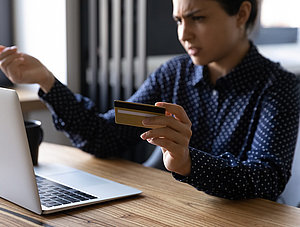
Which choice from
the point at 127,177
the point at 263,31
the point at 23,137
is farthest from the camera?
the point at 263,31

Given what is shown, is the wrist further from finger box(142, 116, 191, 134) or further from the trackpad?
the trackpad

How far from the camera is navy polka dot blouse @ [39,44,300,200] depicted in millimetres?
1320

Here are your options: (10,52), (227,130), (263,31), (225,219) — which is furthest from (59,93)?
(263,31)

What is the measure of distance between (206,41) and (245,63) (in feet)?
0.54

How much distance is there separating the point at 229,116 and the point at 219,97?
0.23 feet

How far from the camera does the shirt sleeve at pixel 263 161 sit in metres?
1.15

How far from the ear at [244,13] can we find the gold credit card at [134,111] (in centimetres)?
68

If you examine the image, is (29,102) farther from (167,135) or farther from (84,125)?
(167,135)

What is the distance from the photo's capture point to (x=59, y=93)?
154cm

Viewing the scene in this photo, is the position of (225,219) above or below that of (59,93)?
below

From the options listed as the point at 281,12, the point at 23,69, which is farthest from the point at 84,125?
the point at 281,12

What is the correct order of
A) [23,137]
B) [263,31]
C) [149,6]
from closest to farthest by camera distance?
[23,137] < [149,6] < [263,31]

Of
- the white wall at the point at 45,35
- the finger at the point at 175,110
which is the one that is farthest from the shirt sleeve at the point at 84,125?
the white wall at the point at 45,35

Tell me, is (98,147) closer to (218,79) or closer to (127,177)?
(127,177)
